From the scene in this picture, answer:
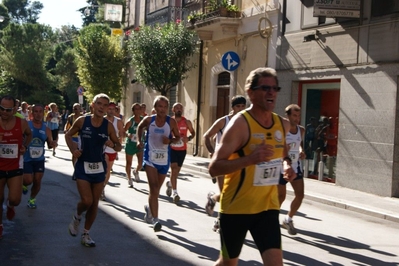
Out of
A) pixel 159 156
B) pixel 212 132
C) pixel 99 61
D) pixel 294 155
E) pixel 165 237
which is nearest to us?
pixel 165 237

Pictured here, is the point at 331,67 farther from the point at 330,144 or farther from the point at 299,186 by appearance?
the point at 299,186

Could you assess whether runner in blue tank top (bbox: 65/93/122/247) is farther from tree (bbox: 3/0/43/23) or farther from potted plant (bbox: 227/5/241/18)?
tree (bbox: 3/0/43/23)

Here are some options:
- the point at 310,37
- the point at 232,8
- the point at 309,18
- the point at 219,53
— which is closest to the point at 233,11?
the point at 232,8

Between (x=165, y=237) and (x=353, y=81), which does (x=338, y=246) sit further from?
(x=353, y=81)

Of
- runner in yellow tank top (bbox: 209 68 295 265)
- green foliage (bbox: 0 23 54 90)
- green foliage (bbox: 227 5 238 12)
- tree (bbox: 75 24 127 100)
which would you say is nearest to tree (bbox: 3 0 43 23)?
green foliage (bbox: 0 23 54 90)

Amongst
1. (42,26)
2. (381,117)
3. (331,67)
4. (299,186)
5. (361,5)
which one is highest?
(42,26)

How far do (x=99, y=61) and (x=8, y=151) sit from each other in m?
25.9

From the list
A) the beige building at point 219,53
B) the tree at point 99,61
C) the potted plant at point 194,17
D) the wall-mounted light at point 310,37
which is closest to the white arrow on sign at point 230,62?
the beige building at point 219,53

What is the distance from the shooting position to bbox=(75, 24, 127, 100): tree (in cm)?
3388

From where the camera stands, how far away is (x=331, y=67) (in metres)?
16.9

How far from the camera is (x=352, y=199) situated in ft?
45.7

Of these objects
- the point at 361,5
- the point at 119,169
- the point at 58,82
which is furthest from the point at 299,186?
the point at 58,82

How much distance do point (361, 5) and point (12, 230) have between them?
33.5ft

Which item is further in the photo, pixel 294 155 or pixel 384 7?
pixel 384 7
